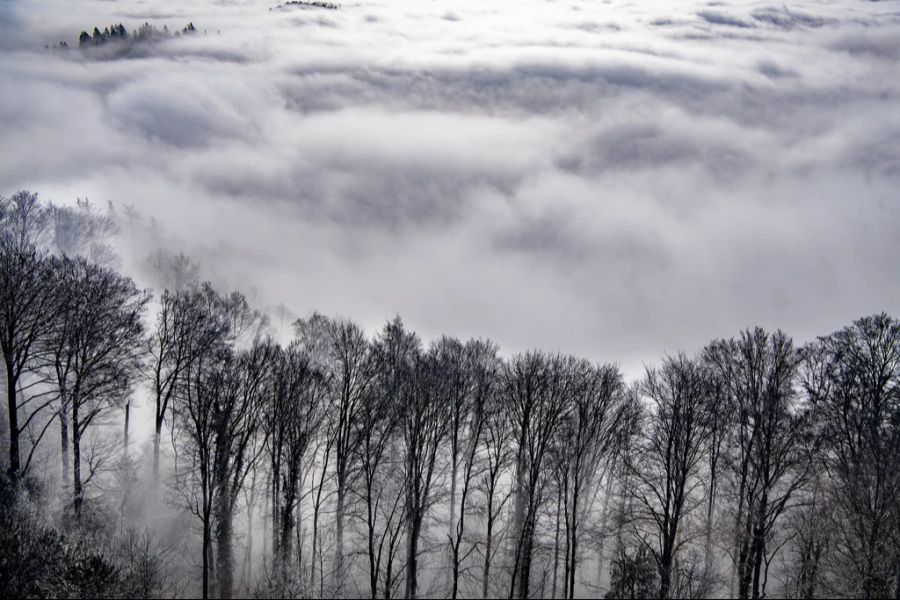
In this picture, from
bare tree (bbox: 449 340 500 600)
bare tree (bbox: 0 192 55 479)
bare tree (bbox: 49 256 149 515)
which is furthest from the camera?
bare tree (bbox: 449 340 500 600)

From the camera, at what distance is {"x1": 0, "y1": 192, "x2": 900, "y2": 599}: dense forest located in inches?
1120

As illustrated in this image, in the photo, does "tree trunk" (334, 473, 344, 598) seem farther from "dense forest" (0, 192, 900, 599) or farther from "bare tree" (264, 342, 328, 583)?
"bare tree" (264, 342, 328, 583)

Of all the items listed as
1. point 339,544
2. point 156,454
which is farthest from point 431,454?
point 156,454

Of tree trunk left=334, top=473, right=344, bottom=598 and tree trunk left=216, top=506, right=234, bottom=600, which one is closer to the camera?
Result: tree trunk left=216, top=506, right=234, bottom=600

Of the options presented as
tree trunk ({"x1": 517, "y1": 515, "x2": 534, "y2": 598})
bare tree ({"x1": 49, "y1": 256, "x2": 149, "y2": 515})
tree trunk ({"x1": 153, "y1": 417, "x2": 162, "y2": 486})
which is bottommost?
tree trunk ({"x1": 517, "y1": 515, "x2": 534, "y2": 598})

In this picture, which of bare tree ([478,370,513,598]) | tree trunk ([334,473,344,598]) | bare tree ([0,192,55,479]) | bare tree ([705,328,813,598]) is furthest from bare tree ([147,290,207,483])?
bare tree ([705,328,813,598])

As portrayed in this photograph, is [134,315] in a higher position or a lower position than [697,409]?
higher

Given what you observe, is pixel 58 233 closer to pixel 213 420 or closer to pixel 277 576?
pixel 213 420

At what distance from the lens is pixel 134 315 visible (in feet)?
115

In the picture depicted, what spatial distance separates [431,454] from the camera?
33.1m

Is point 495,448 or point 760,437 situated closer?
point 760,437

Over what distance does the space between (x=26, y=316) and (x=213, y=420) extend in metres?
11.0

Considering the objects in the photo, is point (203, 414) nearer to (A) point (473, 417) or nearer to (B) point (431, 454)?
(B) point (431, 454)

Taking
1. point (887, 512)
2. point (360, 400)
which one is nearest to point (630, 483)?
point (887, 512)
